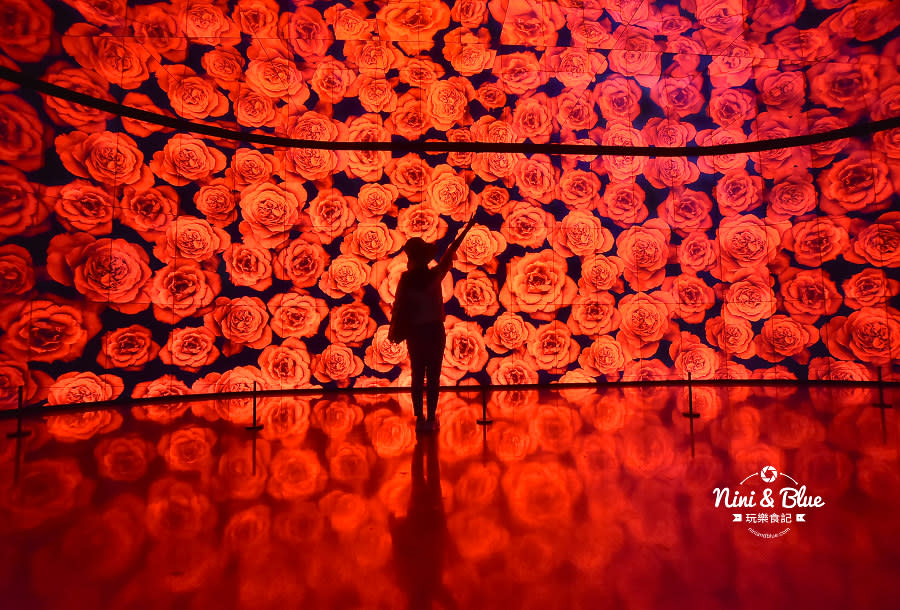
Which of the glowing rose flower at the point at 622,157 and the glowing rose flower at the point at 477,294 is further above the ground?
the glowing rose flower at the point at 622,157

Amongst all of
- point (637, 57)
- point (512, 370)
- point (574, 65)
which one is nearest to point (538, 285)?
point (512, 370)

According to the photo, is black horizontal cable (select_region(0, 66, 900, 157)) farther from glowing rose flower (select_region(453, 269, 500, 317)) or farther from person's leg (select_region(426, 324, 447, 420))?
person's leg (select_region(426, 324, 447, 420))

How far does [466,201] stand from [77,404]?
14.4ft

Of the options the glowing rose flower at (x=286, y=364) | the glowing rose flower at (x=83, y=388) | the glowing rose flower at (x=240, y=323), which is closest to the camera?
the glowing rose flower at (x=83, y=388)

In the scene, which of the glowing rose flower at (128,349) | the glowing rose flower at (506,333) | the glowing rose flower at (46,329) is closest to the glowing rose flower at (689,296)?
the glowing rose flower at (506,333)

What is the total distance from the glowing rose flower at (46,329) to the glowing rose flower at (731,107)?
24.1 ft

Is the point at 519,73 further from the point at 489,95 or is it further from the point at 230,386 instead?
the point at 230,386

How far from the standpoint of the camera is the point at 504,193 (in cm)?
510

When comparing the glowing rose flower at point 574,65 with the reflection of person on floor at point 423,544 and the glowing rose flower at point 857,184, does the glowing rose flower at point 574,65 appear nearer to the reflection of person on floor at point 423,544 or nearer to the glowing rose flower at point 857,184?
the glowing rose flower at point 857,184

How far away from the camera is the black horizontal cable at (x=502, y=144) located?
14.7ft

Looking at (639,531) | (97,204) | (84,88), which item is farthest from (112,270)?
(639,531)

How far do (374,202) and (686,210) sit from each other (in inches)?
148

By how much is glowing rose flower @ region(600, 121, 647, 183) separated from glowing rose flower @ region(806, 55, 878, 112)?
2.19 meters

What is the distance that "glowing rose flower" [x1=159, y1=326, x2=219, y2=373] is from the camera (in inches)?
178
